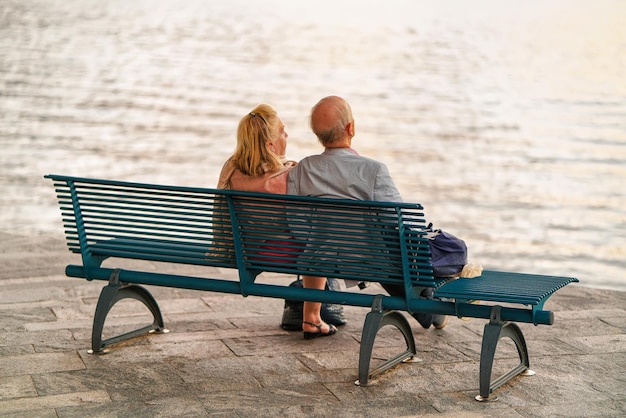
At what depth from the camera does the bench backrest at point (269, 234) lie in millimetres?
5090

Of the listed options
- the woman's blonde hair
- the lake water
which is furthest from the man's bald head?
the lake water

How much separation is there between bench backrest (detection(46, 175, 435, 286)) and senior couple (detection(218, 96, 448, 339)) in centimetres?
16

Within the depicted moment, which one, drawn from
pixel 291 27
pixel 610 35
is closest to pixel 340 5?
pixel 291 27

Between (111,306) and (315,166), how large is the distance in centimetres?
135

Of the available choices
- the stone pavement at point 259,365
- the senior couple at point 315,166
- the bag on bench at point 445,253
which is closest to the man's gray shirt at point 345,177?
the senior couple at point 315,166

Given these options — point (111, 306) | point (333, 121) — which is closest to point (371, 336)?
point (333, 121)

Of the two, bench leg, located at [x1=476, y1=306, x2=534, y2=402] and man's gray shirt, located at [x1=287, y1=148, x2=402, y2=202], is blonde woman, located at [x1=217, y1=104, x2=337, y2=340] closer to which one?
man's gray shirt, located at [x1=287, y1=148, x2=402, y2=202]

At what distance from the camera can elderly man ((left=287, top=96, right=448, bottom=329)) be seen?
5.30 metres

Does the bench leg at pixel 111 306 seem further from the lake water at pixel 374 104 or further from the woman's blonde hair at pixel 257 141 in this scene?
the lake water at pixel 374 104

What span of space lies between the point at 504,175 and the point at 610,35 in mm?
17345

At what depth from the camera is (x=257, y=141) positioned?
18.4 ft

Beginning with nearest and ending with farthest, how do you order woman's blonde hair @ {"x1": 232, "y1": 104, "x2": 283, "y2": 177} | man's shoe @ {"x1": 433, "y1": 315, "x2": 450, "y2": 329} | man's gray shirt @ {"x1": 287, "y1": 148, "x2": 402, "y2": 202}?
1. man's gray shirt @ {"x1": 287, "y1": 148, "x2": 402, "y2": 202}
2. woman's blonde hair @ {"x1": 232, "y1": 104, "x2": 283, "y2": 177}
3. man's shoe @ {"x1": 433, "y1": 315, "x2": 450, "y2": 329}

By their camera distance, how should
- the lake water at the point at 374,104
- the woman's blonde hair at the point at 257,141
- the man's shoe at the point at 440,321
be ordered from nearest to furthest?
the woman's blonde hair at the point at 257,141, the man's shoe at the point at 440,321, the lake water at the point at 374,104

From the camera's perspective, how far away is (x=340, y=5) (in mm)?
36656
